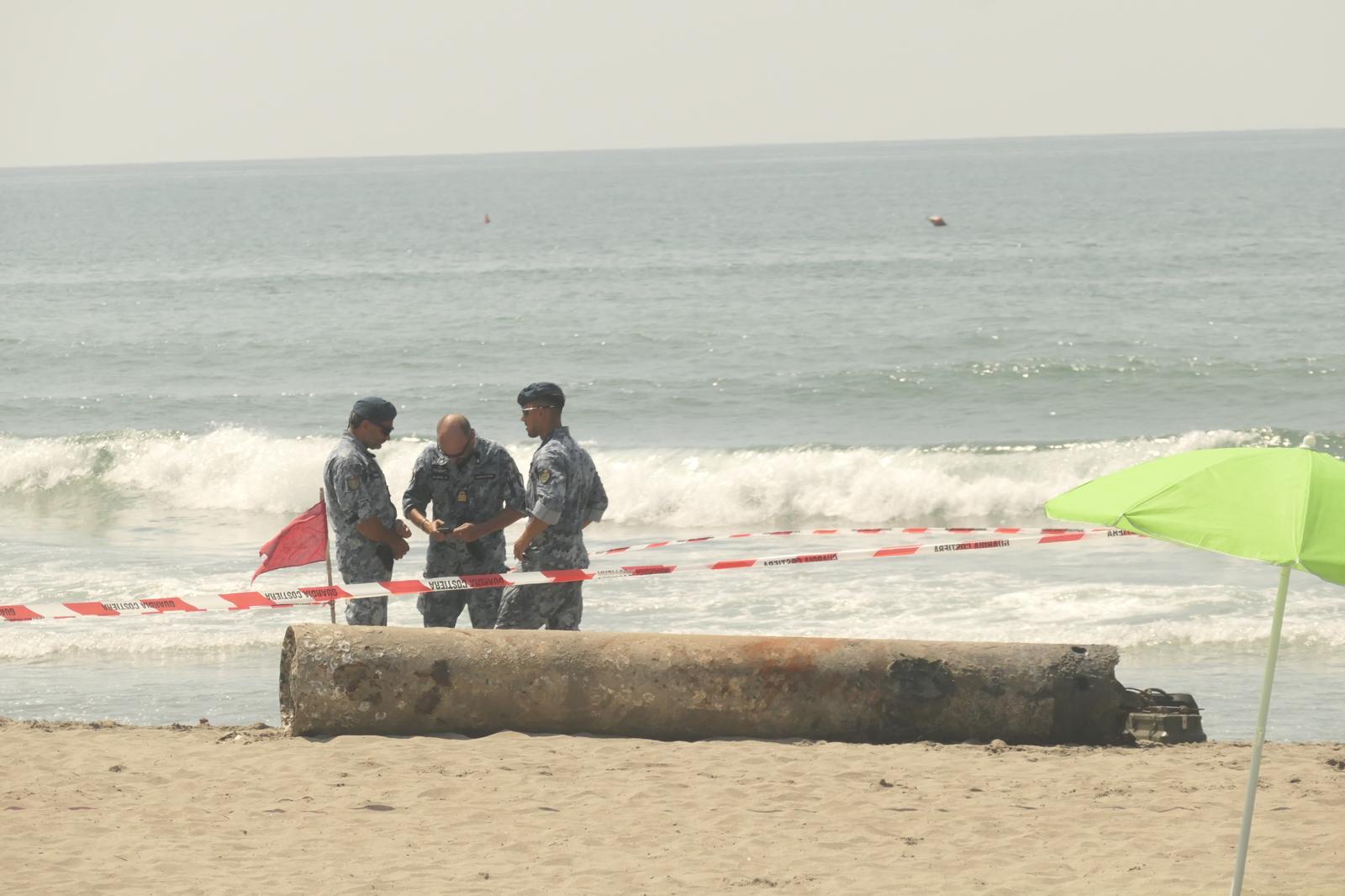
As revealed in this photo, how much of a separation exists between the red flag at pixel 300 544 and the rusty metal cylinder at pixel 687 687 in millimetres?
1134

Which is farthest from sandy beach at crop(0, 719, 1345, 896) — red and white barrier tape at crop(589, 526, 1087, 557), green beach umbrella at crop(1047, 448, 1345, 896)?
red and white barrier tape at crop(589, 526, 1087, 557)

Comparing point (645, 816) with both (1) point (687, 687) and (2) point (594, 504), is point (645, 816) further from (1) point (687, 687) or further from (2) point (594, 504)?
(2) point (594, 504)

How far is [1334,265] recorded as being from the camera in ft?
137

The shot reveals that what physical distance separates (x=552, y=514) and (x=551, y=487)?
13 centimetres

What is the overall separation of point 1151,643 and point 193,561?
8220 mm

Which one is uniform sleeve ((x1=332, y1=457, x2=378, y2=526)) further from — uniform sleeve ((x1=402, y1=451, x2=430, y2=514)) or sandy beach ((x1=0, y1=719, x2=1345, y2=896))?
sandy beach ((x1=0, y1=719, x2=1345, y2=896))

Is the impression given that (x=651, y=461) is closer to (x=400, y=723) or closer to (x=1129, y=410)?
(x=1129, y=410)

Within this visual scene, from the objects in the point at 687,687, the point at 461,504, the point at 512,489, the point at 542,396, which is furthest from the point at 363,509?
the point at 687,687

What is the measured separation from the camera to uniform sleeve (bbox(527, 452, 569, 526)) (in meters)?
7.62

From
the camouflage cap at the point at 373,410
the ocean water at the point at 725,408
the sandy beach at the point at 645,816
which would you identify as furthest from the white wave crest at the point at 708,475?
the sandy beach at the point at 645,816

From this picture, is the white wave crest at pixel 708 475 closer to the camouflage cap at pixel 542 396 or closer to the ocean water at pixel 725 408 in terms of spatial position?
the ocean water at pixel 725 408

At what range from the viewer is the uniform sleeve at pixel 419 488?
8.02 m

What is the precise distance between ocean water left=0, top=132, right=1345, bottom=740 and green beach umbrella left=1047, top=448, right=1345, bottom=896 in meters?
4.13

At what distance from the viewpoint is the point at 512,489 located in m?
8.05
